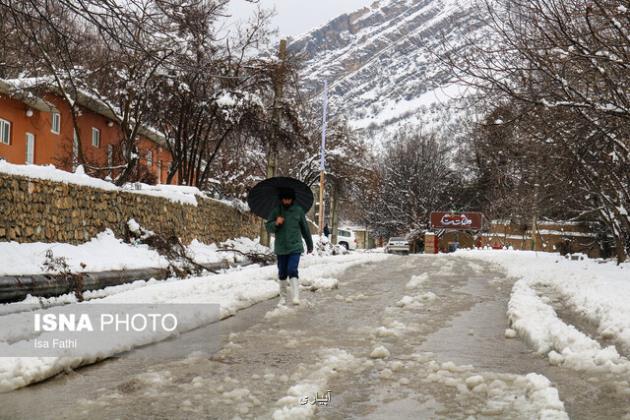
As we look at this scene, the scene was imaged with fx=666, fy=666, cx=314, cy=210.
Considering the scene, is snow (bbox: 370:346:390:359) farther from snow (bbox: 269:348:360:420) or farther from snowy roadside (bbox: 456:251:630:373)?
snowy roadside (bbox: 456:251:630:373)

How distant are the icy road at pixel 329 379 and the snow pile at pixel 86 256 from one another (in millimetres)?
4684

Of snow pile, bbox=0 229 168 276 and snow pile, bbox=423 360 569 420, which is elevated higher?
snow pile, bbox=0 229 168 276

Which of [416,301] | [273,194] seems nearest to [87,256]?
[273,194]

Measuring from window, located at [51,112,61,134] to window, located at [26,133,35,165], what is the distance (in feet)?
6.08

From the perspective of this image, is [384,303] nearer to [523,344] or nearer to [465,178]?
[523,344]

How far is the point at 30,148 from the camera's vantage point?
26141 millimetres

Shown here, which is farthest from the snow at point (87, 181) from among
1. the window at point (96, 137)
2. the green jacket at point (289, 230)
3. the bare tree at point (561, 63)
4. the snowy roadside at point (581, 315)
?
the window at point (96, 137)

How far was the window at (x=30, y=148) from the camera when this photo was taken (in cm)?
2591

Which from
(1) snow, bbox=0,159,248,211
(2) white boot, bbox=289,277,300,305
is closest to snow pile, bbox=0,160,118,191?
(1) snow, bbox=0,159,248,211

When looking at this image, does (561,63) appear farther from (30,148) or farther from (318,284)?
(30,148)

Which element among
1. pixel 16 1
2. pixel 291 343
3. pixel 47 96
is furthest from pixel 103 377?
pixel 47 96

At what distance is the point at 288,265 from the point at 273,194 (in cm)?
121

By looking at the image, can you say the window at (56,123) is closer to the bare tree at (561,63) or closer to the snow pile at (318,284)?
the snow pile at (318,284)

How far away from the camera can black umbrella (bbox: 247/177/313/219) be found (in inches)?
402
